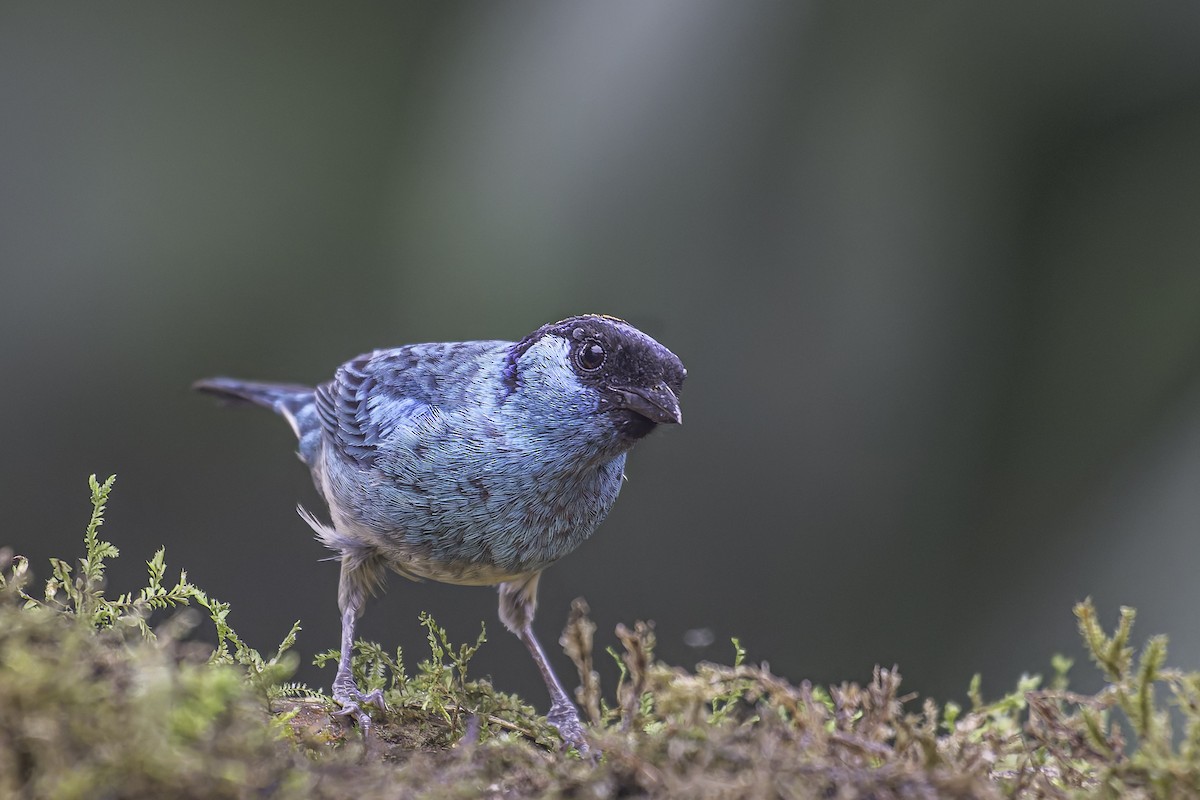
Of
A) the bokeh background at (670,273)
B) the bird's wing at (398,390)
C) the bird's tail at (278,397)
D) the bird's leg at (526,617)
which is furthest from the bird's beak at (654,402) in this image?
the bokeh background at (670,273)

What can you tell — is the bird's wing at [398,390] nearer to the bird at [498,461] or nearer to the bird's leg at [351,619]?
the bird at [498,461]

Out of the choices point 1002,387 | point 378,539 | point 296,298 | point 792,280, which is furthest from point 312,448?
point 1002,387

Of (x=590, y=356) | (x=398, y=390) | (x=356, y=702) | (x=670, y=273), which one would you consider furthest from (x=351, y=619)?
(x=670, y=273)

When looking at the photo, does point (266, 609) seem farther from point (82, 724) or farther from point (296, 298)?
point (82, 724)

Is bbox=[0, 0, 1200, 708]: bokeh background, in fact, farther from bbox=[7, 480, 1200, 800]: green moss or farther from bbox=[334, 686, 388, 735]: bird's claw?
bbox=[7, 480, 1200, 800]: green moss

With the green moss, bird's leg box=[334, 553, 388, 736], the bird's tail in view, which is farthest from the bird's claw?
the bird's tail

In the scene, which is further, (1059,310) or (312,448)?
(1059,310)
